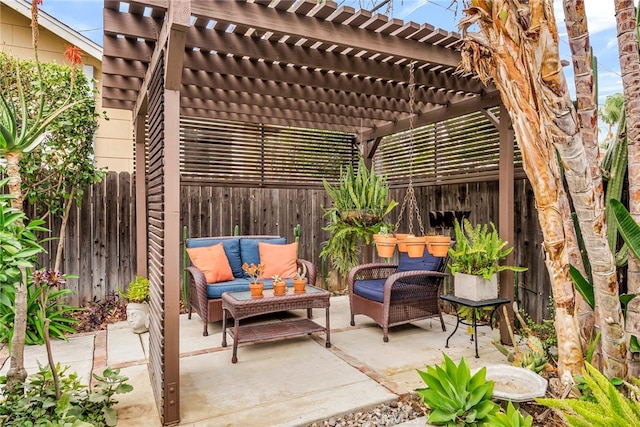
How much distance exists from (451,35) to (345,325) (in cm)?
323

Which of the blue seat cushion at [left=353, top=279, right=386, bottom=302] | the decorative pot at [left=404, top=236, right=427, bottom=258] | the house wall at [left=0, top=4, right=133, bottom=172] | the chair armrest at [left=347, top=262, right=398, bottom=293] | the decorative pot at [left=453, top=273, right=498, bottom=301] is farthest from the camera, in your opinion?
the house wall at [left=0, top=4, right=133, bottom=172]

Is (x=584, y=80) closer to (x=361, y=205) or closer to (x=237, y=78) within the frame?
(x=361, y=205)

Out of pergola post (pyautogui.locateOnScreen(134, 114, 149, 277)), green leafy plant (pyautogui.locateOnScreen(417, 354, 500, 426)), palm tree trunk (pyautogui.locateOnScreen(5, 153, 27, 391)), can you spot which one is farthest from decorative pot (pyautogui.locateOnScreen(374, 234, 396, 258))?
pergola post (pyautogui.locateOnScreen(134, 114, 149, 277))

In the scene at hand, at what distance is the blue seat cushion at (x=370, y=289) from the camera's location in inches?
163

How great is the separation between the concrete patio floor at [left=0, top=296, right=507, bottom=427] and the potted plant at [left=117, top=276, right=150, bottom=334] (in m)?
0.13

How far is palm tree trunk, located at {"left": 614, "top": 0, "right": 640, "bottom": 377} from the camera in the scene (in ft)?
7.77

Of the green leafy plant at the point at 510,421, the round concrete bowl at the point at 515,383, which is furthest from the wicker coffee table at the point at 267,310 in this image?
the green leafy plant at the point at 510,421

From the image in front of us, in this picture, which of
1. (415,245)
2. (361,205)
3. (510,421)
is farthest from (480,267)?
(510,421)

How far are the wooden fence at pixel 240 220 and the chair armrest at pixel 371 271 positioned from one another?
1.12 meters

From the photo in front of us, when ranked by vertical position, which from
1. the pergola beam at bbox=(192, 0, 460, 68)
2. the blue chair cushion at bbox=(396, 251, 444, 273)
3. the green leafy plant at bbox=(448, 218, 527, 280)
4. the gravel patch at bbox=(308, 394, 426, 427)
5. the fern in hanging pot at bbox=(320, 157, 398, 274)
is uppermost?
the pergola beam at bbox=(192, 0, 460, 68)

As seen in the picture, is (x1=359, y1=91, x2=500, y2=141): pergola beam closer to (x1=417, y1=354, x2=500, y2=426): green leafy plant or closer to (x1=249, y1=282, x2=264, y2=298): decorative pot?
(x1=417, y1=354, x2=500, y2=426): green leafy plant

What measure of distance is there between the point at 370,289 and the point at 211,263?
6.15ft

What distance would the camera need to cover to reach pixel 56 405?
2.20 meters

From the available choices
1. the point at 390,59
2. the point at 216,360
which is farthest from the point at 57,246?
the point at 390,59
